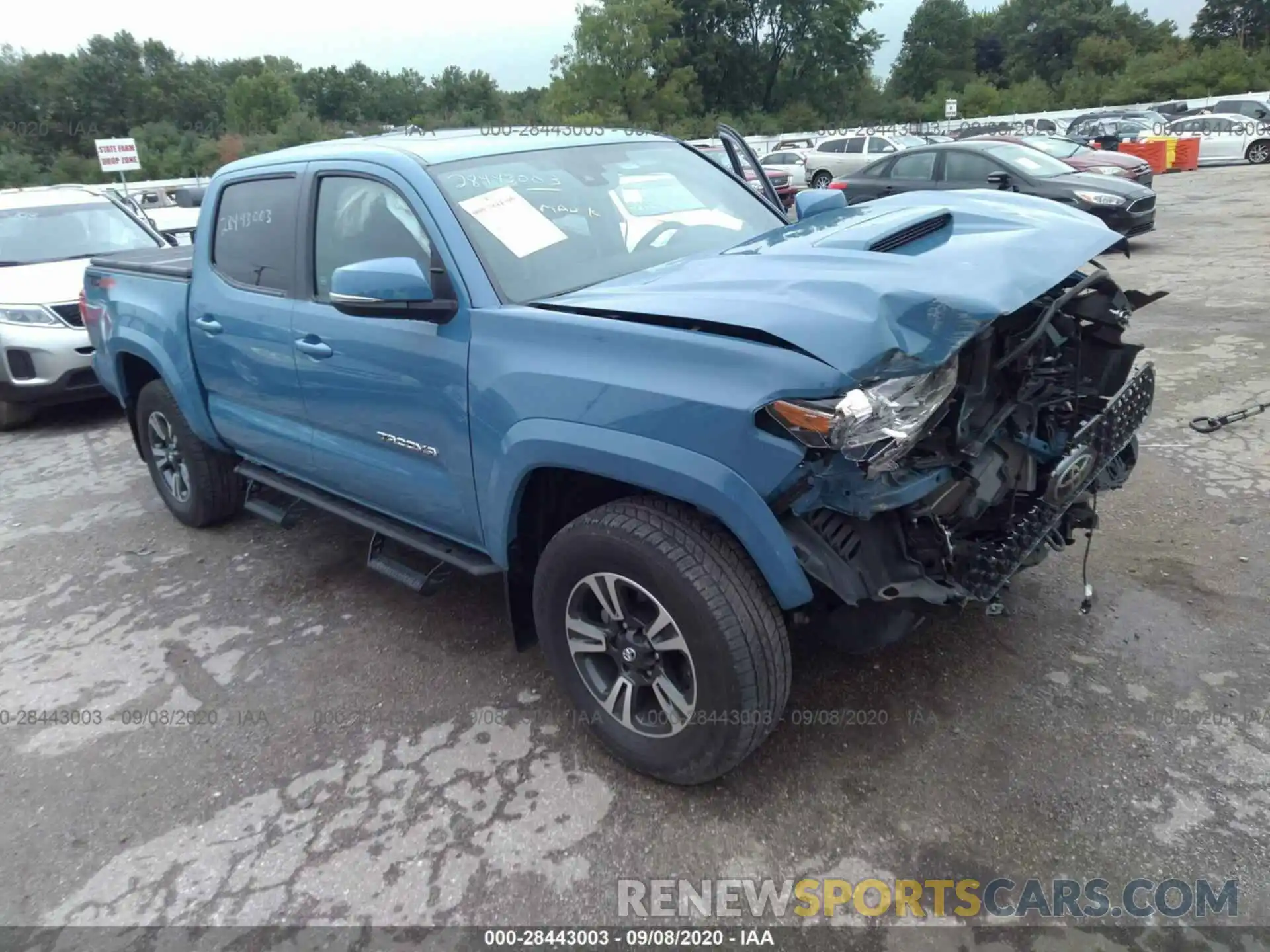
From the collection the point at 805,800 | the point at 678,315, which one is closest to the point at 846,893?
the point at 805,800

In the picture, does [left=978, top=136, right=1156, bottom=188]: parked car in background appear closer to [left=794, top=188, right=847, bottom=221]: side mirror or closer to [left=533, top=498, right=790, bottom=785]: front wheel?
[left=794, top=188, right=847, bottom=221]: side mirror

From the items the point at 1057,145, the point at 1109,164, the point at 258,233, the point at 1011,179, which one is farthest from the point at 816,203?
the point at 1057,145

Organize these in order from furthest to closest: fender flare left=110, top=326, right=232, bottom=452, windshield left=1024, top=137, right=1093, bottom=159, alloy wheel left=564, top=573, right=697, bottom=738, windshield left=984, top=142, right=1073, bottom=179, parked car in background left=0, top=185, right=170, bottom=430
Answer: windshield left=1024, top=137, right=1093, bottom=159 < windshield left=984, top=142, right=1073, bottom=179 < parked car in background left=0, top=185, right=170, bottom=430 < fender flare left=110, top=326, right=232, bottom=452 < alloy wheel left=564, top=573, right=697, bottom=738

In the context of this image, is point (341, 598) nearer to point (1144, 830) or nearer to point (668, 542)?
point (668, 542)

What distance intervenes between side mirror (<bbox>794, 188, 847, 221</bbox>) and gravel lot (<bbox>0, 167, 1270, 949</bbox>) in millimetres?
1810

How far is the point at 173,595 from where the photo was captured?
4.31 metres

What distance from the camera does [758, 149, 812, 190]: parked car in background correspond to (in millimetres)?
22953

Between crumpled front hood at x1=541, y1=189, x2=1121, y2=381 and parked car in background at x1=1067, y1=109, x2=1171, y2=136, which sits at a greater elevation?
crumpled front hood at x1=541, y1=189, x2=1121, y2=381

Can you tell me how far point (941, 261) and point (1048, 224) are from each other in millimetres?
665

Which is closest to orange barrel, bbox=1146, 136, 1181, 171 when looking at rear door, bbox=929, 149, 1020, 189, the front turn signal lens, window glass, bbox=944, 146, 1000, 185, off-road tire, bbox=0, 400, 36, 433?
window glass, bbox=944, 146, 1000, 185

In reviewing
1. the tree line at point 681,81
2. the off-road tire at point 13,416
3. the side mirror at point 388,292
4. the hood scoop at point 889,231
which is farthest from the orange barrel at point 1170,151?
the side mirror at point 388,292

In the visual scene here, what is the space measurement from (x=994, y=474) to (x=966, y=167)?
1154 centimetres

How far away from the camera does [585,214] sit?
329 centimetres

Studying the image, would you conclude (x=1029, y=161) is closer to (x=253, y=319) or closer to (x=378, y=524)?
(x=253, y=319)
